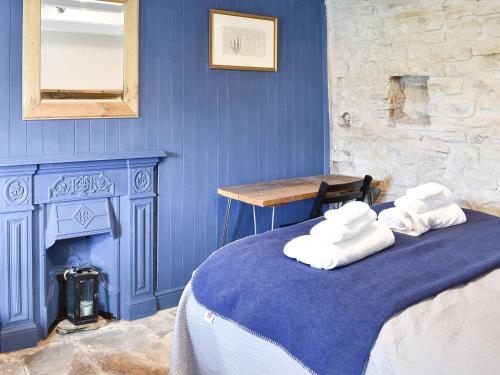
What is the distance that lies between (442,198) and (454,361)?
1.25 meters

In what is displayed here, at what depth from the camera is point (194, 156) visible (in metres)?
3.22

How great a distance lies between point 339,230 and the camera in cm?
179

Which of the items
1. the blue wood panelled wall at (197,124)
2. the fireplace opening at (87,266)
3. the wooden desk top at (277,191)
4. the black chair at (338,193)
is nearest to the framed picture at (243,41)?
the blue wood panelled wall at (197,124)

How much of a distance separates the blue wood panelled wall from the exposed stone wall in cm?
21

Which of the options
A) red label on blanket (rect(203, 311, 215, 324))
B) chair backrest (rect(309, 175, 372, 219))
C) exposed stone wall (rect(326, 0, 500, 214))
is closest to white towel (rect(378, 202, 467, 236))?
chair backrest (rect(309, 175, 372, 219))

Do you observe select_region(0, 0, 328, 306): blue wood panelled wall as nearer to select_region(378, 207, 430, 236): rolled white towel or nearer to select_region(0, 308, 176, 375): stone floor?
select_region(0, 308, 176, 375): stone floor

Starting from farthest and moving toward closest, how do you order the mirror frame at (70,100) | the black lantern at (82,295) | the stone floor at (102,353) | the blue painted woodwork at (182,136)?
the black lantern at (82,295), the blue painted woodwork at (182,136), the mirror frame at (70,100), the stone floor at (102,353)

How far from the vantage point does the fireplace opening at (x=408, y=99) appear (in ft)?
11.1

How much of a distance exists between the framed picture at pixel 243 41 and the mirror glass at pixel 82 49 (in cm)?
65

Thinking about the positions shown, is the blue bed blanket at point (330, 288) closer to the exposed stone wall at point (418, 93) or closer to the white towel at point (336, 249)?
the white towel at point (336, 249)

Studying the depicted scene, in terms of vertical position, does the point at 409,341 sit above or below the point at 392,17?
below

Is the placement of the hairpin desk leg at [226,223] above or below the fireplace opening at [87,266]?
above

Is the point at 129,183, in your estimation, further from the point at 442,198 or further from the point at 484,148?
the point at 484,148

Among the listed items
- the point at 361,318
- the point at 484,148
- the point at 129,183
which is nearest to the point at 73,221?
the point at 129,183
